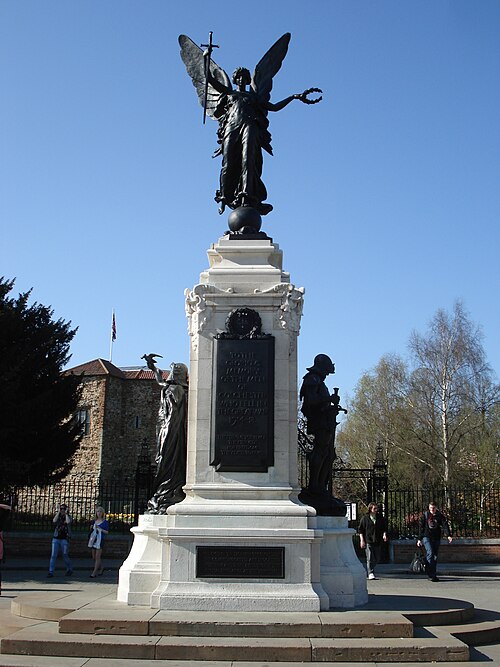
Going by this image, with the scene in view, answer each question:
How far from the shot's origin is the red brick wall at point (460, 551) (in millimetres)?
22172

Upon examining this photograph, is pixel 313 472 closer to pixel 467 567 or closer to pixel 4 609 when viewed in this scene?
pixel 4 609

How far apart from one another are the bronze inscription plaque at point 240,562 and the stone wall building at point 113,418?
170 feet

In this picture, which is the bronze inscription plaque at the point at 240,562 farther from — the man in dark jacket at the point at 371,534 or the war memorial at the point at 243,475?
the man in dark jacket at the point at 371,534

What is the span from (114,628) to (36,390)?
21.8 metres

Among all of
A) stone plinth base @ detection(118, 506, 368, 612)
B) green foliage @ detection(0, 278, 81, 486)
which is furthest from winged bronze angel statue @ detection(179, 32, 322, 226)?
green foliage @ detection(0, 278, 81, 486)

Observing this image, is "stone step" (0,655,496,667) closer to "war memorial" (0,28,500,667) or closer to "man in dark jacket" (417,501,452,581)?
"war memorial" (0,28,500,667)

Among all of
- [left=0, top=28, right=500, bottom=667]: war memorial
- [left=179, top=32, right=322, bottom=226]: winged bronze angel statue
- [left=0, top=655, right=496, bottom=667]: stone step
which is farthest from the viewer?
[left=179, top=32, right=322, bottom=226]: winged bronze angel statue

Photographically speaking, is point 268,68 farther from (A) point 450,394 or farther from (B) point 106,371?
(B) point 106,371

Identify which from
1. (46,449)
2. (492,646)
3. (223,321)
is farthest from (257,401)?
(46,449)

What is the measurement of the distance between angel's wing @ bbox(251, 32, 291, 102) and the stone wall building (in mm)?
50659

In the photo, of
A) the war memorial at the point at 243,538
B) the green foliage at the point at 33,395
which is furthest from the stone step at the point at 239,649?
the green foliage at the point at 33,395

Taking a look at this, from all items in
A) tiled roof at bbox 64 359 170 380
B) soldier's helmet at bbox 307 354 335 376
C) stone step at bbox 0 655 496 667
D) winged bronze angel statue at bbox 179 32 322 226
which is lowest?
stone step at bbox 0 655 496 667

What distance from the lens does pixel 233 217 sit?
11109mm

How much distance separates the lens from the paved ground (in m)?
9.89
